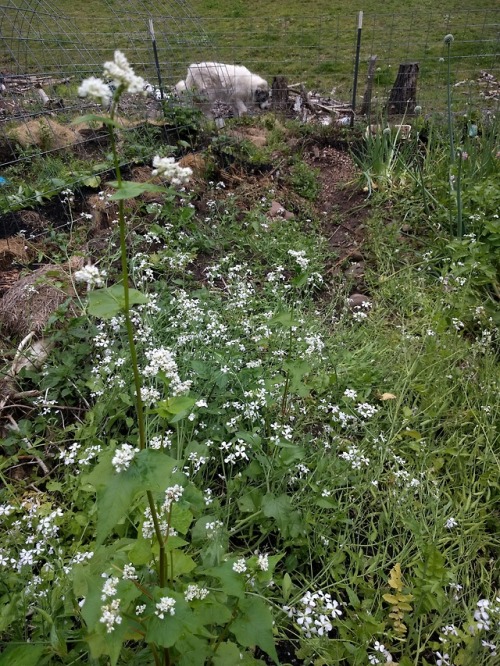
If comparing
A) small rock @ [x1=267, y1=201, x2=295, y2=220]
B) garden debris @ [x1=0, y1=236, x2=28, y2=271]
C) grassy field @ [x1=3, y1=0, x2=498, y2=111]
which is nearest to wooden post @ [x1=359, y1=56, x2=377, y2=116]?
grassy field @ [x1=3, y1=0, x2=498, y2=111]

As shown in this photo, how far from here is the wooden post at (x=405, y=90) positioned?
555 centimetres

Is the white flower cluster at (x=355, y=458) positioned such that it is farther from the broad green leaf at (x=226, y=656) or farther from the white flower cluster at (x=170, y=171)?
the white flower cluster at (x=170, y=171)

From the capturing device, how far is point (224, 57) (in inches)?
355

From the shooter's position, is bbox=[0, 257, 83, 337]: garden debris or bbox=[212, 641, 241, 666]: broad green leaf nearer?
bbox=[212, 641, 241, 666]: broad green leaf

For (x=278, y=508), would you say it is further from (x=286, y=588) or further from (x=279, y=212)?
(x=279, y=212)

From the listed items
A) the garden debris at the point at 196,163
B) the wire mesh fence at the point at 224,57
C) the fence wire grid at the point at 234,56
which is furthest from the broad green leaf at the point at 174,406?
the fence wire grid at the point at 234,56

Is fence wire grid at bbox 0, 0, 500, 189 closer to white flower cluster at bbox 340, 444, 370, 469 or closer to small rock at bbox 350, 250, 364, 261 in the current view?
small rock at bbox 350, 250, 364, 261

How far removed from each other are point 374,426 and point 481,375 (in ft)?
2.28

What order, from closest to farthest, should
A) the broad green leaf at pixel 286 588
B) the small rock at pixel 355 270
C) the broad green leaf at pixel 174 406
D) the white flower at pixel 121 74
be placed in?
1. the white flower at pixel 121 74
2. the broad green leaf at pixel 174 406
3. the broad green leaf at pixel 286 588
4. the small rock at pixel 355 270

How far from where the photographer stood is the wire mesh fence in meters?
4.87

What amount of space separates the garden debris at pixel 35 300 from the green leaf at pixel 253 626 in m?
1.99

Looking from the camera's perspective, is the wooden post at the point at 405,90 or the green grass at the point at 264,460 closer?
the green grass at the point at 264,460

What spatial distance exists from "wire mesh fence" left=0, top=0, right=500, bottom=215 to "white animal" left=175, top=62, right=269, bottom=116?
210 millimetres

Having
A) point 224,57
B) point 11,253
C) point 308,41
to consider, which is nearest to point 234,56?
point 224,57
